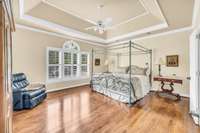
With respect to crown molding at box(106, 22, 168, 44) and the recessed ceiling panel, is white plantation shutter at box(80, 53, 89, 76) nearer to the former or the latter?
crown molding at box(106, 22, 168, 44)

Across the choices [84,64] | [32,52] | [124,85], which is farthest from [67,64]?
[124,85]

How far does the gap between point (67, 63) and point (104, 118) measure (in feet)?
14.0

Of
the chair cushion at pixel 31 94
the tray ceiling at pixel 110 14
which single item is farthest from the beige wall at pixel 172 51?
the chair cushion at pixel 31 94

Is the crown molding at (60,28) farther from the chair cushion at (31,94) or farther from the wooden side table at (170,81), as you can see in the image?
the wooden side table at (170,81)

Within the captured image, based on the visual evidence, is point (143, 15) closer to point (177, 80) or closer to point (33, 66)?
point (177, 80)

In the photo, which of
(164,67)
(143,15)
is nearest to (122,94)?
(164,67)

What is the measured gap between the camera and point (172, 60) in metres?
5.35

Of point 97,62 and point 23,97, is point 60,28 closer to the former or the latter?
point 23,97

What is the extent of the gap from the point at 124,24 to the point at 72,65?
3.49 metres

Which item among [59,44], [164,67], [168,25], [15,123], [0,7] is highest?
[168,25]

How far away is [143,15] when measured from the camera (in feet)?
15.5

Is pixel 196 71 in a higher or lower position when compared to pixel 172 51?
lower

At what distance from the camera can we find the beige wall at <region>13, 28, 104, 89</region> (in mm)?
4656

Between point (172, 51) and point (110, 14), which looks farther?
point (172, 51)
